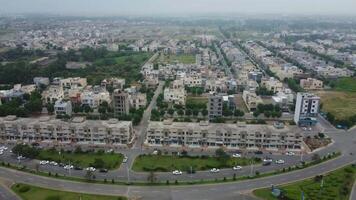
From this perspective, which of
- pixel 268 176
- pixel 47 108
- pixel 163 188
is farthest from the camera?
pixel 47 108

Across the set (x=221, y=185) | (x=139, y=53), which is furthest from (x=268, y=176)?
(x=139, y=53)

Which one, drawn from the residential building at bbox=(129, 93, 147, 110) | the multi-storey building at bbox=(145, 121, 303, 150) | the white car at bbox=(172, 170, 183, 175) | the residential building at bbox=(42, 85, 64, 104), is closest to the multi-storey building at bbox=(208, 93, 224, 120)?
the multi-storey building at bbox=(145, 121, 303, 150)

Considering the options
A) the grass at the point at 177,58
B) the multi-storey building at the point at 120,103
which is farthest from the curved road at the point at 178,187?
the grass at the point at 177,58

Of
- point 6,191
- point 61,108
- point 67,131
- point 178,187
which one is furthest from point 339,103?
point 6,191

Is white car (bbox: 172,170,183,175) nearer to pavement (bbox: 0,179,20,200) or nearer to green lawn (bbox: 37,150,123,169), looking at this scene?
green lawn (bbox: 37,150,123,169)

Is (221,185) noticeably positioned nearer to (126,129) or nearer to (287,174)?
(287,174)

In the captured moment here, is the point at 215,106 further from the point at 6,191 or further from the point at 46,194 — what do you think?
the point at 6,191
